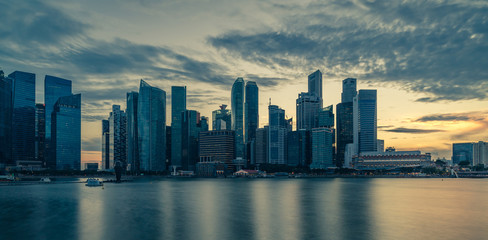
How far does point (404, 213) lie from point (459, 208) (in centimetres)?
2194

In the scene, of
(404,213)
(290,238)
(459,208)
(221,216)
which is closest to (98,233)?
(221,216)

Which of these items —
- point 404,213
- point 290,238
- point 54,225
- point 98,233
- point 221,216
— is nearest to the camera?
point 290,238

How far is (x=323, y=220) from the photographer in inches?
2847

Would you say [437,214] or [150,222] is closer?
[150,222]

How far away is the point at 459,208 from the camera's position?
95.1 meters

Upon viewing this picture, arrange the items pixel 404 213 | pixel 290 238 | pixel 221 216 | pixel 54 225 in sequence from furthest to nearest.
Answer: pixel 404 213, pixel 221 216, pixel 54 225, pixel 290 238

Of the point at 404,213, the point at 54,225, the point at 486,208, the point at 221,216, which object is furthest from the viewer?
the point at 486,208

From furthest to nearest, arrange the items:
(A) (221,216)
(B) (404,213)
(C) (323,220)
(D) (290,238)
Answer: (B) (404,213)
(A) (221,216)
(C) (323,220)
(D) (290,238)

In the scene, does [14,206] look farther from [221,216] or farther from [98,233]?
[221,216]

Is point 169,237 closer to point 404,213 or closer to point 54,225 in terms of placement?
point 54,225

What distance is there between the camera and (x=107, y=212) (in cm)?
8575

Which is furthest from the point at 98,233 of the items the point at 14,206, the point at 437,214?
the point at 437,214

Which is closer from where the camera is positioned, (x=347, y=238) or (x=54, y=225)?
(x=347, y=238)

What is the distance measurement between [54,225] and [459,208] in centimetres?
9718
